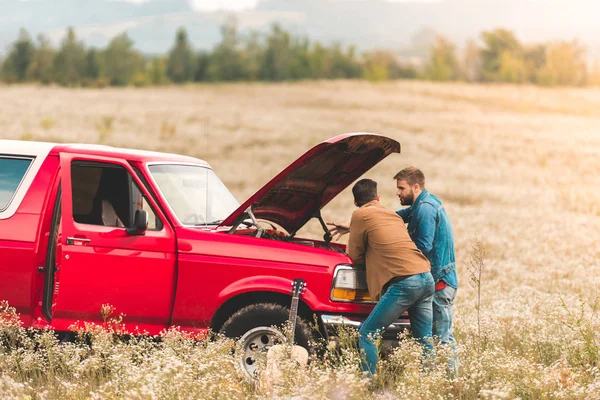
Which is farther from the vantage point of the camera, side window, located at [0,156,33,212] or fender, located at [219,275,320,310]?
side window, located at [0,156,33,212]

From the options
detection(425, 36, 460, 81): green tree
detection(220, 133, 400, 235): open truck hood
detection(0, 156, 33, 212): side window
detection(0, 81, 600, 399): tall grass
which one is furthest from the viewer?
detection(425, 36, 460, 81): green tree

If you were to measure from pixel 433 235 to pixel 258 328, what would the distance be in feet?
5.76

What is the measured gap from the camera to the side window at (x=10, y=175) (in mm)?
7195

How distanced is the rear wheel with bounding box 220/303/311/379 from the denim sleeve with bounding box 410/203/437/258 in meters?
1.32

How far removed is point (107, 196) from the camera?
25.6 feet

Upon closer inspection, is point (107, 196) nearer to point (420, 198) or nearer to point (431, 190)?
point (420, 198)

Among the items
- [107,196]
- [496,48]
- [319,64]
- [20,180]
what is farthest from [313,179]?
[496,48]

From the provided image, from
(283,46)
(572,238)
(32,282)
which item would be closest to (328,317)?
(32,282)

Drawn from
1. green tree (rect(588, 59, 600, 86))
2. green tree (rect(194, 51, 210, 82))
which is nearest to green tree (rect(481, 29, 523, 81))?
green tree (rect(588, 59, 600, 86))

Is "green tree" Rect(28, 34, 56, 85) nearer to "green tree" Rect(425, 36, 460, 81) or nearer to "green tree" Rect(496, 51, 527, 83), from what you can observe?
"green tree" Rect(425, 36, 460, 81)

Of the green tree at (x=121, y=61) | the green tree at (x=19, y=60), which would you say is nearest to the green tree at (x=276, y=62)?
the green tree at (x=121, y=61)

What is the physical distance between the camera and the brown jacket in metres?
6.63

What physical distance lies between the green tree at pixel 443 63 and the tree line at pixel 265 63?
0.18m

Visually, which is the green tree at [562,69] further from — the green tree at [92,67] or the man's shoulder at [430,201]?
the man's shoulder at [430,201]
